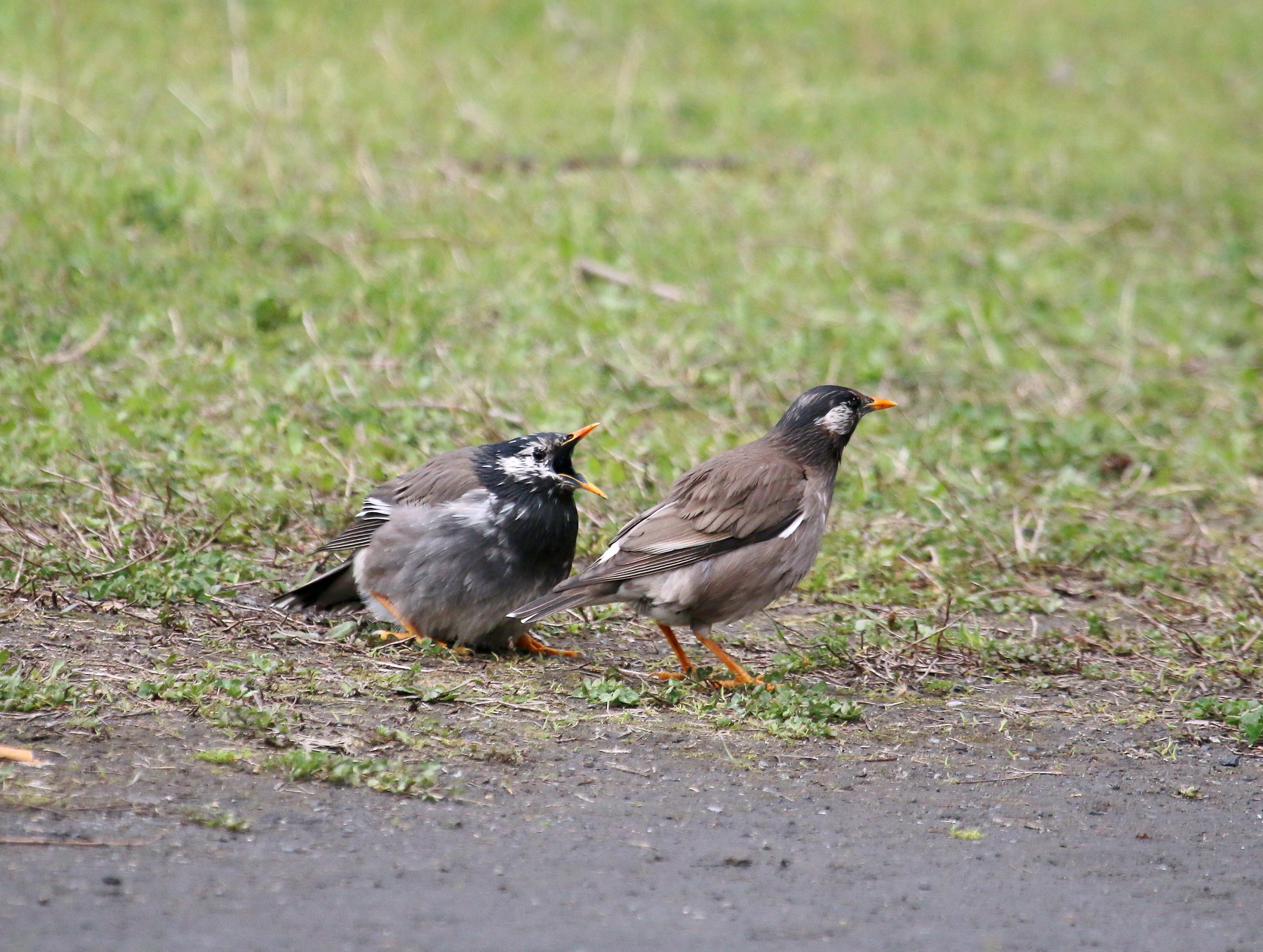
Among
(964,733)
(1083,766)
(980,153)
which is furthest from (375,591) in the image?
(980,153)

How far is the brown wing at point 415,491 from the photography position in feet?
20.7

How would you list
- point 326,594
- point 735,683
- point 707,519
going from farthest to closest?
1. point 326,594
2. point 707,519
3. point 735,683

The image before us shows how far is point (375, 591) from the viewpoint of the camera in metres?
6.29

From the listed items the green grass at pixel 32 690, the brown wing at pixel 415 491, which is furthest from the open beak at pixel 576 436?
the green grass at pixel 32 690

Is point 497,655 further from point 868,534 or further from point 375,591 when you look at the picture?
point 868,534

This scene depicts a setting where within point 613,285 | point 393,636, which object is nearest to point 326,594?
point 393,636

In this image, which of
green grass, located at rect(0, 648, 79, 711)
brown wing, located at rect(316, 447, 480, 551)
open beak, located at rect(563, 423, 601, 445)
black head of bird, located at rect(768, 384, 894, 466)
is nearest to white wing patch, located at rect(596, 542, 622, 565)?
open beak, located at rect(563, 423, 601, 445)

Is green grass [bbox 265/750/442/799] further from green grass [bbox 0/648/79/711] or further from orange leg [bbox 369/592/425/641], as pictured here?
orange leg [bbox 369/592/425/641]

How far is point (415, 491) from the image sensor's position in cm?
639

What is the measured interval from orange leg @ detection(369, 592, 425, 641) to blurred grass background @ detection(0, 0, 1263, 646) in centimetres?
71

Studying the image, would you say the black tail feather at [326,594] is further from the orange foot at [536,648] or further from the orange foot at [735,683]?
the orange foot at [735,683]

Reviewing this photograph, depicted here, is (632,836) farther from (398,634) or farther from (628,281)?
(628,281)

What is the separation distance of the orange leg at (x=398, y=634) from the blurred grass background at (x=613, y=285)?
0.71m

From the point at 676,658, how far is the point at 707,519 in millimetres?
589
